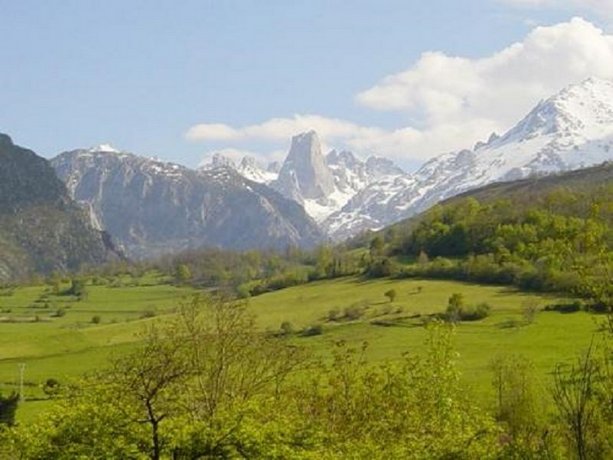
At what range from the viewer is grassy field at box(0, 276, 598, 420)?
121 metres

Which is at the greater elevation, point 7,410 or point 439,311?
point 439,311

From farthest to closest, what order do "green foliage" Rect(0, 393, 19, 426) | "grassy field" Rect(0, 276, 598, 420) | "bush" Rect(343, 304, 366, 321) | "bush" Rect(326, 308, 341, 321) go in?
"bush" Rect(326, 308, 341, 321) → "bush" Rect(343, 304, 366, 321) → "grassy field" Rect(0, 276, 598, 420) → "green foliage" Rect(0, 393, 19, 426)

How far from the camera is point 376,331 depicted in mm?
143125

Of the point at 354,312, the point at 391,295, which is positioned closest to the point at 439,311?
the point at 354,312

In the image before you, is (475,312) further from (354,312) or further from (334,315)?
(334,315)

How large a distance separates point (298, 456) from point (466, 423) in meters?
17.6

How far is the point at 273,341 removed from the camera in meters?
53.2

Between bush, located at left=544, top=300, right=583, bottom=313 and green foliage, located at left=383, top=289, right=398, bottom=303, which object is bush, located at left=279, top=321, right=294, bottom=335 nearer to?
green foliage, located at left=383, top=289, right=398, bottom=303

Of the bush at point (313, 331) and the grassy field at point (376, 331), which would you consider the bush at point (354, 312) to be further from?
the bush at point (313, 331)

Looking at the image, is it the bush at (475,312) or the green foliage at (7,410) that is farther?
the bush at (475,312)

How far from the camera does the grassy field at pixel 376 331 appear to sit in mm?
120875

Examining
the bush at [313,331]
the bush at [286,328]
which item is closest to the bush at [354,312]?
the bush at [313,331]

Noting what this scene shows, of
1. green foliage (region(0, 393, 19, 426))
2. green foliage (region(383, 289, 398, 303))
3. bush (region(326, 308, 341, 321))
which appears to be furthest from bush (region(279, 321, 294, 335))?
green foliage (region(0, 393, 19, 426))

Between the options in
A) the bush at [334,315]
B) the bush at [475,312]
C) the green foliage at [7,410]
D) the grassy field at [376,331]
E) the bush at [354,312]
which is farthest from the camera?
the bush at [334,315]
